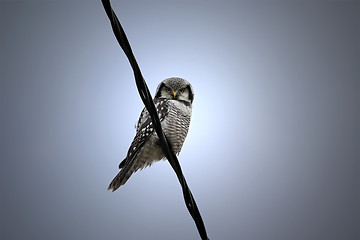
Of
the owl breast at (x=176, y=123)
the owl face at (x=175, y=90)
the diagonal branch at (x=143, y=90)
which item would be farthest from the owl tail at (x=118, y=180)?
the diagonal branch at (x=143, y=90)

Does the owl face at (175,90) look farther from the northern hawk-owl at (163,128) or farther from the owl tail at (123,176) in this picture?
the owl tail at (123,176)

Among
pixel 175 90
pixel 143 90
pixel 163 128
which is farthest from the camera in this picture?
pixel 175 90

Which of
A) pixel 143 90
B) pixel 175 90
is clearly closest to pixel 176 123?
pixel 175 90

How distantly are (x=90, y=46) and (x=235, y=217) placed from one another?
132108 millimetres

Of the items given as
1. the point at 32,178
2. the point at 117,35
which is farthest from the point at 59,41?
the point at 117,35

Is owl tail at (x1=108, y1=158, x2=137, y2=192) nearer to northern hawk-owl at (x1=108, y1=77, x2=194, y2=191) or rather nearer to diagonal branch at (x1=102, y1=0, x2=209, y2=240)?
northern hawk-owl at (x1=108, y1=77, x2=194, y2=191)

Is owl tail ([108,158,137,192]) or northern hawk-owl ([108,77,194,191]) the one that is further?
northern hawk-owl ([108,77,194,191])

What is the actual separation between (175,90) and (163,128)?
0.60 metres

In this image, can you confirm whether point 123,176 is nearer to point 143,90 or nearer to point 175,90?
point 175,90

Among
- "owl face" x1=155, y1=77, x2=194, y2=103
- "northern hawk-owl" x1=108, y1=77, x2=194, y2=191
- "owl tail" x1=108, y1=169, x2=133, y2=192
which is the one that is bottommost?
"owl tail" x1=108, y1=169, x2=133, y2=192

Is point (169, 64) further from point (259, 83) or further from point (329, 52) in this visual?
point (329, 52)

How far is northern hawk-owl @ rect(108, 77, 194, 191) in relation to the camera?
3.25m

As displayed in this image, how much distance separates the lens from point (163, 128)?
11.5 ft

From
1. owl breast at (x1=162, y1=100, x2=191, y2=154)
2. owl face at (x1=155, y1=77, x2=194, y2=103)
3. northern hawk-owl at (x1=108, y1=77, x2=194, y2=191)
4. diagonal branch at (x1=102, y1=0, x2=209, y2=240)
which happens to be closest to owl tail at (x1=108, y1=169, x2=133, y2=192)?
northern hawk-owl at (x1=108, y1=77, x2=194, y2=191)
